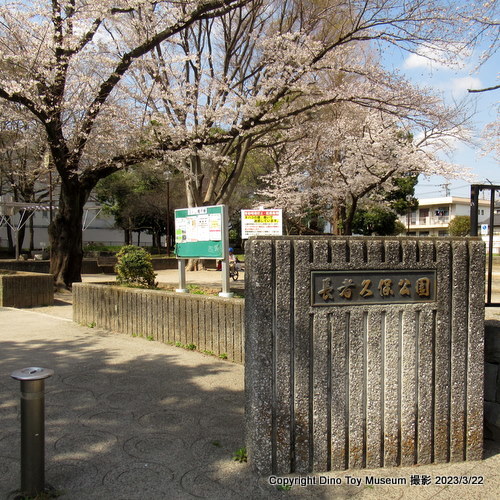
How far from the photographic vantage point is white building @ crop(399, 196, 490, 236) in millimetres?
60844

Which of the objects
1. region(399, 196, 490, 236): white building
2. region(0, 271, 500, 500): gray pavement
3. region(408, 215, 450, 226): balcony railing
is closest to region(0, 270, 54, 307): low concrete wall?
region(0, 271, 500, 500): gray pavement

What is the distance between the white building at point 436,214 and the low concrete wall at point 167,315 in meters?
55.9

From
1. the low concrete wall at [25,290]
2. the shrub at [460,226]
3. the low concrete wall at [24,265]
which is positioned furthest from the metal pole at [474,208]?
the shrub at [460,226]

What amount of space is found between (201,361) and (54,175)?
92.2 feet

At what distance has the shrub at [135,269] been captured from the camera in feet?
29.5

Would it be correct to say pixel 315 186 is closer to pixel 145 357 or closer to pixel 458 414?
pixel 145 357

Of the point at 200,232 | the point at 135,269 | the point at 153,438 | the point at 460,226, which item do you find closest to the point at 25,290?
the point at 135,269

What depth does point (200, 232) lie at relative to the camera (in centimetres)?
820

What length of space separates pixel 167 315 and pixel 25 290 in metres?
5.90

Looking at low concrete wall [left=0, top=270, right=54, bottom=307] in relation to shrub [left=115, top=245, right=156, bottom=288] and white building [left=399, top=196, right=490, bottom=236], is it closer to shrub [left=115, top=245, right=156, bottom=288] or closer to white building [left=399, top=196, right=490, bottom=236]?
shrub [left=115, top=245, right=156, bottom=288]

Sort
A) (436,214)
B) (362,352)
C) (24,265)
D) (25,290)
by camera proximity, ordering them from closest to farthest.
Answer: (362,352) → (25,290) → (24,265) → (436,214)

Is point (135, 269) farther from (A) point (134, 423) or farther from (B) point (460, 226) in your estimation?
(B) point (460, 226)

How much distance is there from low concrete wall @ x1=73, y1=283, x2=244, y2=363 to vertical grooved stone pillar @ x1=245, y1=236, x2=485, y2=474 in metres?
2.75

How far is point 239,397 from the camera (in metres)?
4.86
